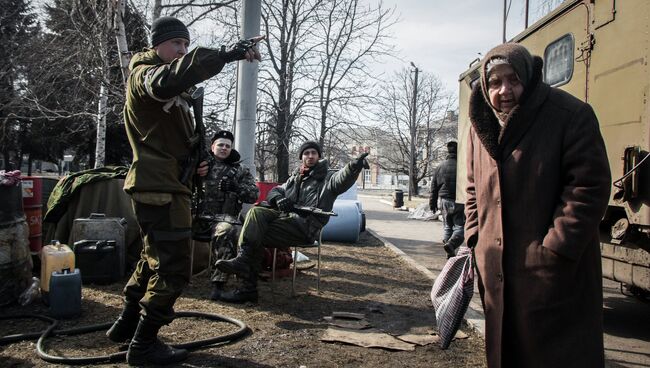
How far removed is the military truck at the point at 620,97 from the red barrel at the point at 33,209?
586cm

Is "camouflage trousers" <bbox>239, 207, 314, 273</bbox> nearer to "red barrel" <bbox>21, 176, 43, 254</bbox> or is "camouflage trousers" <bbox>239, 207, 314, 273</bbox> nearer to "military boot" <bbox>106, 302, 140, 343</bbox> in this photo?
"military boot" <bbox>106, 302, 140, 343</bbox>

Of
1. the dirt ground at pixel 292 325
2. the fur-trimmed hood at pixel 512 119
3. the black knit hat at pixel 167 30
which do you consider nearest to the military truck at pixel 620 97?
the dirt ground at pixel 292 325

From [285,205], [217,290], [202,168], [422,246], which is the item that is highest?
[202,168]

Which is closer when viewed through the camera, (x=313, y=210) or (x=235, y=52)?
(x=235, y=52)

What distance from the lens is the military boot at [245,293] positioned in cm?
485

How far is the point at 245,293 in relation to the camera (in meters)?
4.86

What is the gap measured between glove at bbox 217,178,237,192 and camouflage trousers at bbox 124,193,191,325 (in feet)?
8.28

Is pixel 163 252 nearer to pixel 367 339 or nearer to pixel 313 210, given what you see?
pixel 367 339

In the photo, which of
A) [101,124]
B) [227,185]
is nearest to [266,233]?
[227,185]

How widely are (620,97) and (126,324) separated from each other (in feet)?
14.0

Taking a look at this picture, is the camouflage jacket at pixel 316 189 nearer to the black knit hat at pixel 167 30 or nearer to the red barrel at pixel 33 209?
the black knit hat at pixel 167 30

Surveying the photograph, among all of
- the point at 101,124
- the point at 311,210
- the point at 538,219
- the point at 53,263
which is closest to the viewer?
the point at 538,219

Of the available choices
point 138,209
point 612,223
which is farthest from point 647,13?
point 138,209

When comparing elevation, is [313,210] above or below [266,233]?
above
